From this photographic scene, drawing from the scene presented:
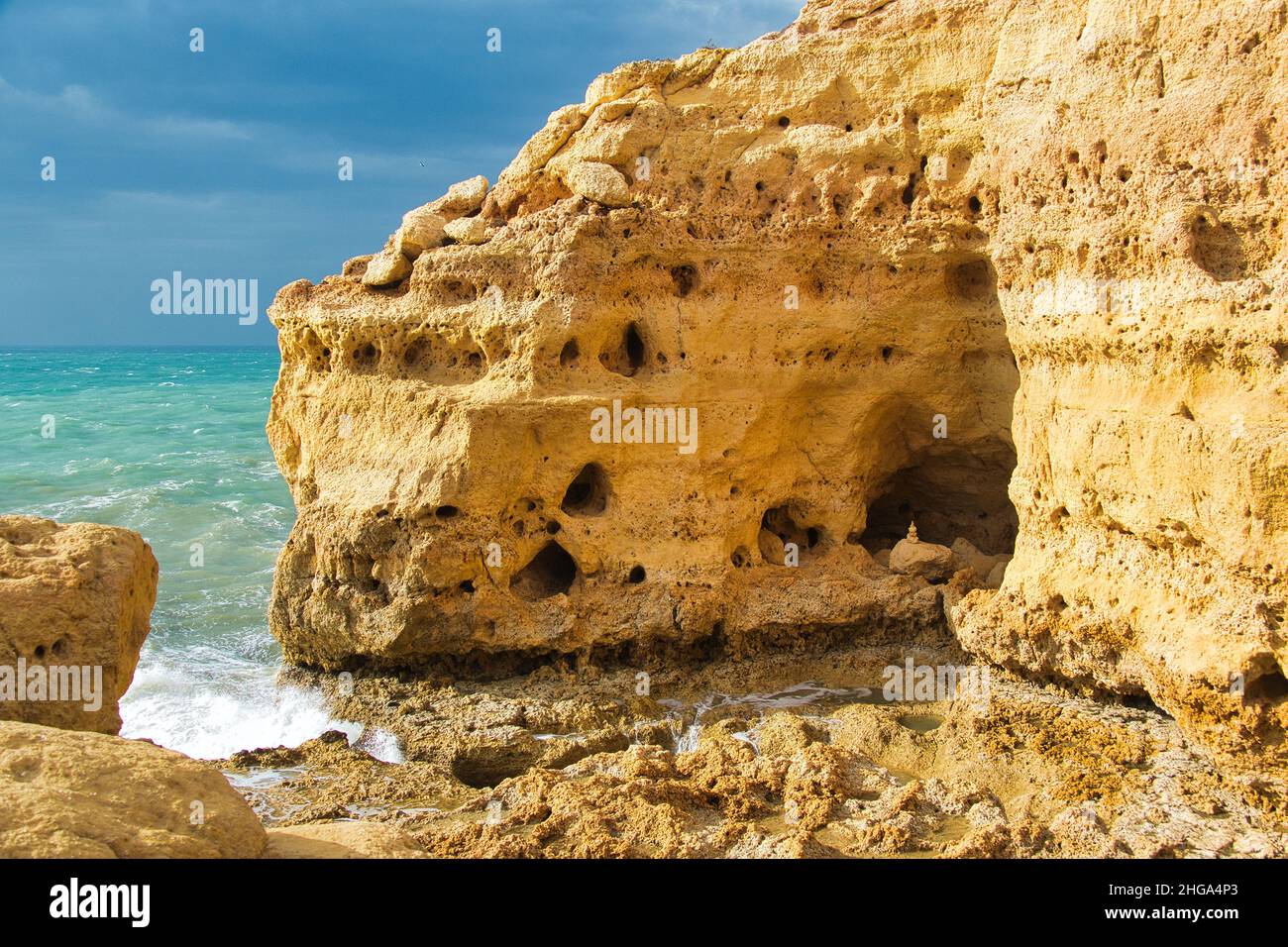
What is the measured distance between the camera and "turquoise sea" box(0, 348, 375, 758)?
33.6 feet

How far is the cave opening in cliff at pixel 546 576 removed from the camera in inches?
405

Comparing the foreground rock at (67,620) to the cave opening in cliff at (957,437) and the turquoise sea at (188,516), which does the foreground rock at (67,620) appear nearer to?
the turquoise sea at (188,516)

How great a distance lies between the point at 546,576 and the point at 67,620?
207 inches

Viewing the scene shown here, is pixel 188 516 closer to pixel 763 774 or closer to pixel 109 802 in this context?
pixel 763 774

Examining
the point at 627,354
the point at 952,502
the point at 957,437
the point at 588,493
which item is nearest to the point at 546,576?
the point at 588,493

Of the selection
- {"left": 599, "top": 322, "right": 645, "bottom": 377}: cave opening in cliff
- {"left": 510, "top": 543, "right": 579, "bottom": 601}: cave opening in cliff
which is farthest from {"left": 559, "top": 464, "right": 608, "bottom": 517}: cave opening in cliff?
{"left": 599, "top": 322, "right": 645, "bottom": 377}: cave opening in cliff

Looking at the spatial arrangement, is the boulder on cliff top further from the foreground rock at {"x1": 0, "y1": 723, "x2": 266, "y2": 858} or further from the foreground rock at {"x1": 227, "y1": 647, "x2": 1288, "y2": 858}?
the foreground rock at {"x1": 0, "y1": 723, "x2": 266, "y2": 858}

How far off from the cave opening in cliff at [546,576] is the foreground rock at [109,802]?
5.41 m

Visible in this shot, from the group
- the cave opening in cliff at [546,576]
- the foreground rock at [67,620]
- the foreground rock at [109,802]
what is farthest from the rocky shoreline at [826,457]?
the foreground rock at [109,802]

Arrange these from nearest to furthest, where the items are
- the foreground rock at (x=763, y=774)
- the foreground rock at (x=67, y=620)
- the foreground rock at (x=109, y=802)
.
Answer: the foreground rock at (x=109, y=802) → the foreground rock at (x=67, y=620) → the foreground rock at (x=763, y=774)

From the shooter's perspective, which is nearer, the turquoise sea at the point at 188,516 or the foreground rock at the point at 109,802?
the foreground rock at the point at 109,802

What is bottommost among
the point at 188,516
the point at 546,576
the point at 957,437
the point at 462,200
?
the point at 188,516

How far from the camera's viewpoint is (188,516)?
19.9 m
